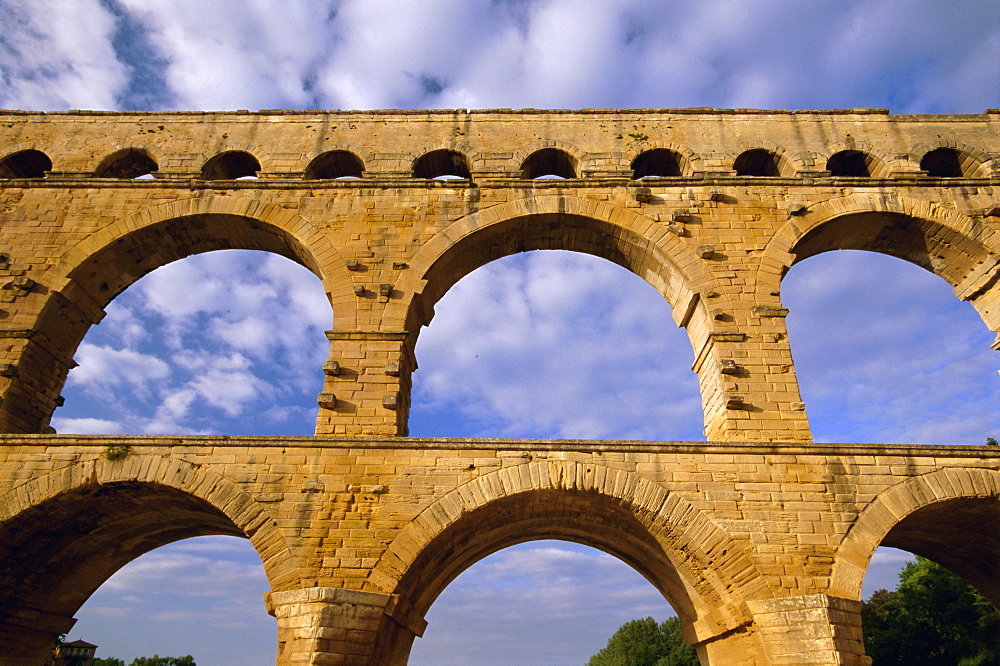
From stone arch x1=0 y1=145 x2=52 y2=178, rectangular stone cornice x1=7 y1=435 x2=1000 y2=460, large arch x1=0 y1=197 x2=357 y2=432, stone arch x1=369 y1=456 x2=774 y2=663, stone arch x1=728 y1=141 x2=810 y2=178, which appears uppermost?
stone arch x1=0 y1=145 x2=52 y2=178

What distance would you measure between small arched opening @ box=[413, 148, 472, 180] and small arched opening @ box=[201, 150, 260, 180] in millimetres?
2919

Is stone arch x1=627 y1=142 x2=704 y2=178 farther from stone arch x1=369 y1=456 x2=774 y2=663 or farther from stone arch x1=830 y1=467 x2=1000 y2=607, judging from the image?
stone arch x1=830 y1=467 x2=1000 y2=607

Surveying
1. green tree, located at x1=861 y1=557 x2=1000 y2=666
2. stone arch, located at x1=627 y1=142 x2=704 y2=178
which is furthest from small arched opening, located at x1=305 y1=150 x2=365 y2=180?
green tree, located at x1=861 y1=557 x2=1000 y2=666

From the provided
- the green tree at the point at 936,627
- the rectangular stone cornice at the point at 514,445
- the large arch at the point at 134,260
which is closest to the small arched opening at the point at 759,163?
the rectangular stone cornice at the point at 514,445

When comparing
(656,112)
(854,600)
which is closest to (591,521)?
(854,600)

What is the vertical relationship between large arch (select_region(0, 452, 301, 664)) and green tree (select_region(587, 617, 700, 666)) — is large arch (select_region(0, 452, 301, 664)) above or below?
below

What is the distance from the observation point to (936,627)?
2375 cm

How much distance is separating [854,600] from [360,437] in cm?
603

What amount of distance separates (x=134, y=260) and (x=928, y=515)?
494 inches

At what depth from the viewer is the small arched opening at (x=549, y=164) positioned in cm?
1146

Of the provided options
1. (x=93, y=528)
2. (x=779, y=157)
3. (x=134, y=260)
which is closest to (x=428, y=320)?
(x=134, y=260)

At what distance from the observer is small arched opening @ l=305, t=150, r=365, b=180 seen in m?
11.5

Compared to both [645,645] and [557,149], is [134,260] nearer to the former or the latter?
[557,149]

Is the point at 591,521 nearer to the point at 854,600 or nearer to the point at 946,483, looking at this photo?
the point at 854,600
